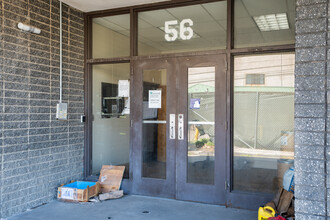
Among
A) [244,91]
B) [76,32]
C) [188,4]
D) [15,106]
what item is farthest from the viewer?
[76,32]

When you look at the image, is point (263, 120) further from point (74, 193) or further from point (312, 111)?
point (74, 193)

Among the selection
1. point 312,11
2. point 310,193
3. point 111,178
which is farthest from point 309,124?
point 111,178

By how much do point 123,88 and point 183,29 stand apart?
1.32 metres

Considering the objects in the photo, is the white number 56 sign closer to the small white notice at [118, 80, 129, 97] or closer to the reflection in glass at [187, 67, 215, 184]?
the reflection in glass at [187, 67, 215, 184]

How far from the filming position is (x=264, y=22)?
3.90 meters

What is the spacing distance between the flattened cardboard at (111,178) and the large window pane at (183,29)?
6.19ft

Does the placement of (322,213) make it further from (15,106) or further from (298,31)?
(15,106)

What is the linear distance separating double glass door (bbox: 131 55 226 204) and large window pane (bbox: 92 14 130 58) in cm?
48

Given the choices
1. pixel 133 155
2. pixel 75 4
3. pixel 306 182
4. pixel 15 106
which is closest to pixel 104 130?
pixel 133 155

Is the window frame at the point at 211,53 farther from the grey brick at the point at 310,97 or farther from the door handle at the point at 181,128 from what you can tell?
the grey brick at the point at 310,97

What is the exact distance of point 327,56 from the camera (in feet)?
7.45

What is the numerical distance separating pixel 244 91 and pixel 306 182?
1877 mm

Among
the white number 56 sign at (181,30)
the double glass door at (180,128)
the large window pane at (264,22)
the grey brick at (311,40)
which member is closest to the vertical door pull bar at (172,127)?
the double glass door at (180,128)

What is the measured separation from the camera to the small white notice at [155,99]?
173 inches
